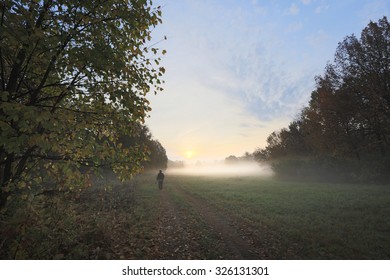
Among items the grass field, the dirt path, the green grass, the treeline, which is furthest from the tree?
the treeline

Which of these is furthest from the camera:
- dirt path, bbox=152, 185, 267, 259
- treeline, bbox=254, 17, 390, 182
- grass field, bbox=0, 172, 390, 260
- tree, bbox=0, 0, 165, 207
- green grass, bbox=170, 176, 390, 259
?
treeline, bbox=254, 17, 390, 182

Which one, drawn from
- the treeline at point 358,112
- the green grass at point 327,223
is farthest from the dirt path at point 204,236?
the treeline at point 358,112

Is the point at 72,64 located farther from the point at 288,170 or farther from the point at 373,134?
the point at 288,170

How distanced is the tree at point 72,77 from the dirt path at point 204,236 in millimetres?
4116

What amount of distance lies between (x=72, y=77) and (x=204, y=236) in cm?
780

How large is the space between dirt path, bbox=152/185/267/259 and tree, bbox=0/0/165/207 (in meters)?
4.12

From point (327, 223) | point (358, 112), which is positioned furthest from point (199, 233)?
point (358, 112)

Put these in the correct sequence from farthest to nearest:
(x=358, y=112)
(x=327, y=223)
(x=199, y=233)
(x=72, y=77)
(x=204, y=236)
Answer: (x=358, y=112) < (x=327, y=223) < (x=199, y=233) < (x=204, y=236) < (x=72, y=77)

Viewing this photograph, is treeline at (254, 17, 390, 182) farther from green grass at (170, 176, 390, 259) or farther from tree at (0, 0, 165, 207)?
tree at (0, 0, 165, 207)

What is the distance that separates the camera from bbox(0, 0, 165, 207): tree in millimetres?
4246

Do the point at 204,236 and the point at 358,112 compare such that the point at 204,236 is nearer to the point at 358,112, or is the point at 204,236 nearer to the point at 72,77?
the point at 72,77

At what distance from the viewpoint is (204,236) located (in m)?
9.10

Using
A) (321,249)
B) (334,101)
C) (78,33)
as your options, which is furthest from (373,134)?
(78,33)
